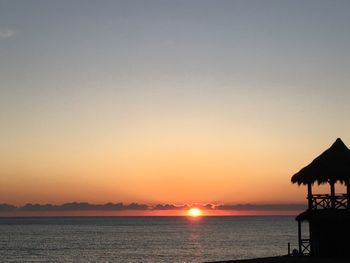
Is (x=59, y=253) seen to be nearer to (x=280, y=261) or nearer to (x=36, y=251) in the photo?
(x=36, y=251)

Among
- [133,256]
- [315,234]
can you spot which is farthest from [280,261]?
[133,256]

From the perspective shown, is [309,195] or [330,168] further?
[309,195]

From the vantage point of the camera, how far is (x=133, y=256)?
81.1 m

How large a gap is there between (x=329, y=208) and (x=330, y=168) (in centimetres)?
251

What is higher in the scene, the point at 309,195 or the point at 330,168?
the point at 330,168

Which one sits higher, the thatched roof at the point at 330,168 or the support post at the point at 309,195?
the thatched roof at the point at 330,168

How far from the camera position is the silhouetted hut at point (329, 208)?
36.0 meters

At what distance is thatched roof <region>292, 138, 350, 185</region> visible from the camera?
36.2 m

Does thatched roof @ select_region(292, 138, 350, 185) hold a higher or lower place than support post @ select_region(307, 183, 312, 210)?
higher

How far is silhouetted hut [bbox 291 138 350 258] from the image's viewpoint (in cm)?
3603

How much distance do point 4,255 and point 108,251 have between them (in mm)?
15743

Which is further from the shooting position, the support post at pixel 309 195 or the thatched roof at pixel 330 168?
the support post at pixel 309 195

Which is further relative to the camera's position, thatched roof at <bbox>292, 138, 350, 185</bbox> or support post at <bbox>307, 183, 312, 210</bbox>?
support post at <bbox>307, 183, 312, 210</bbox>

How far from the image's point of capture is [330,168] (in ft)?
120
